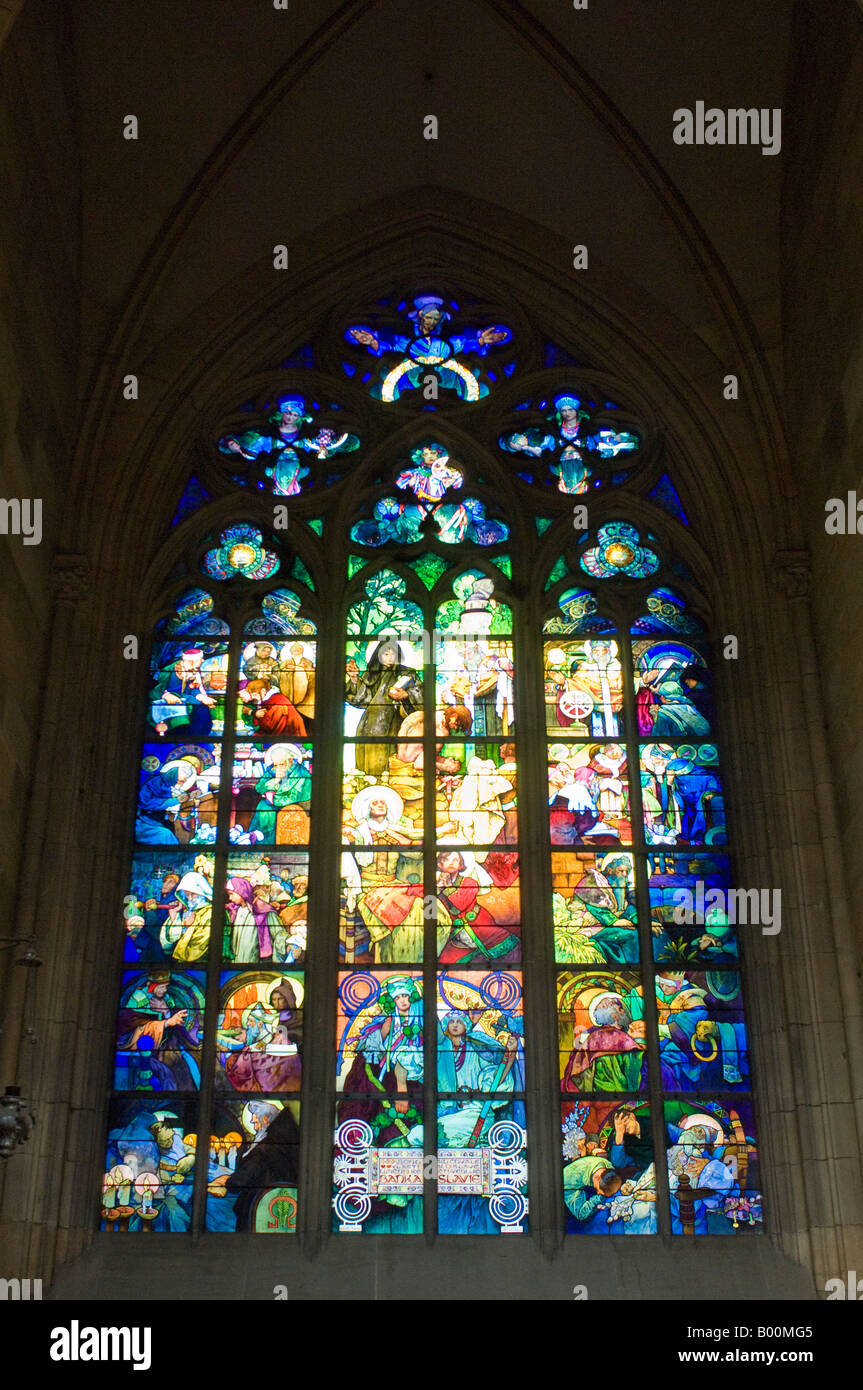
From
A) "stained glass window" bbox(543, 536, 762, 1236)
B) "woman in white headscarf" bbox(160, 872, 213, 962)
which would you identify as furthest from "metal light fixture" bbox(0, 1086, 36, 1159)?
"stained glass window" bbox(543, 536, 762, 1236)

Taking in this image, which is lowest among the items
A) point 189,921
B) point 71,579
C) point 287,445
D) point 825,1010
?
point 825,1010

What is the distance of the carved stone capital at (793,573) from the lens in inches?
448

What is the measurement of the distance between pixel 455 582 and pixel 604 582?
1091mm

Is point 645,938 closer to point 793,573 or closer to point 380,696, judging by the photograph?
point 380,696

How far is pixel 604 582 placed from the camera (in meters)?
12.3

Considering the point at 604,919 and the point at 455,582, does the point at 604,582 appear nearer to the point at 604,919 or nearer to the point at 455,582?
the point at 455,582

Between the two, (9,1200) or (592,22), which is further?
(592,22)

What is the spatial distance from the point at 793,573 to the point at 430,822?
9.86ft

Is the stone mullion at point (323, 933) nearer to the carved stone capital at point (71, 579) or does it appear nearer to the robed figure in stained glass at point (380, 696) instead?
the robed figure in stained glass at point (380, 696)

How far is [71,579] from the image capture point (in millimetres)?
11383

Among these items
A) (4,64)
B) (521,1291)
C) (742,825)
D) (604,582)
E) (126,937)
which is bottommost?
(521,1291)

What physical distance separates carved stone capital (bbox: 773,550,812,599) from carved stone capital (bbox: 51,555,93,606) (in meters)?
4.72

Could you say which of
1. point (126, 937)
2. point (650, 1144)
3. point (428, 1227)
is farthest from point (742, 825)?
point (126, 937)

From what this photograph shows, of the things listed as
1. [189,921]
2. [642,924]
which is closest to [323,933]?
[189,921]
